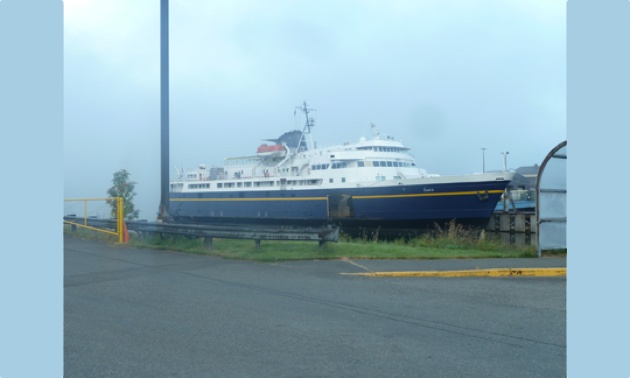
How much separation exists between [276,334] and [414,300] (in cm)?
303

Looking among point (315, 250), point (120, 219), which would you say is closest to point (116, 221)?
point (120, 219)

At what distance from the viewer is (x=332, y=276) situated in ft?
36.3

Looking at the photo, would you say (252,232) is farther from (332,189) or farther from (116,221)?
(332,189)

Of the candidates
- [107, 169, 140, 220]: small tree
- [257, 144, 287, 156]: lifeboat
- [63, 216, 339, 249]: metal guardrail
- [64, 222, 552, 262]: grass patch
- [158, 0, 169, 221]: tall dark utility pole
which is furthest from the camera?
[257, 144, 287, 156]: lifeboat

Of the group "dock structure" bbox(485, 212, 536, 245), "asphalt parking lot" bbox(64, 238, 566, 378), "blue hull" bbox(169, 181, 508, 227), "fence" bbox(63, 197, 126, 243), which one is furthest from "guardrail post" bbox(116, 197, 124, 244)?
"dock structure" bbox(485, 212, 536, 245)

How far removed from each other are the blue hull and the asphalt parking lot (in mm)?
13469

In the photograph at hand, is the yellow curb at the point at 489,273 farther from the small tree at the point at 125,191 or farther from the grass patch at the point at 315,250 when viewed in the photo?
the small tree at the point at 125,191

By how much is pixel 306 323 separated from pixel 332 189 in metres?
22.4

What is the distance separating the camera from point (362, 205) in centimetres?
2792

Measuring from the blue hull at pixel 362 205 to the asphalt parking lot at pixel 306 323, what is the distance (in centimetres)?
1347

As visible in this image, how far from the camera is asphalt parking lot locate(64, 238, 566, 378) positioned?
210 inches

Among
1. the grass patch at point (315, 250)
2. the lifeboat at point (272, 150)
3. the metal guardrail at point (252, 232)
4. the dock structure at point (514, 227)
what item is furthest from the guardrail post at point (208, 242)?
the lifeboat at point (272, 150)

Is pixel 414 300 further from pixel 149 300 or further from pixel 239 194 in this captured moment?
pixel 239 194

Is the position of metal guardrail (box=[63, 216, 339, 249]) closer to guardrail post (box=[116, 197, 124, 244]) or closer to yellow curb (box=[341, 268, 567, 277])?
guardrail post (box=[116, 197, 124, 244])
